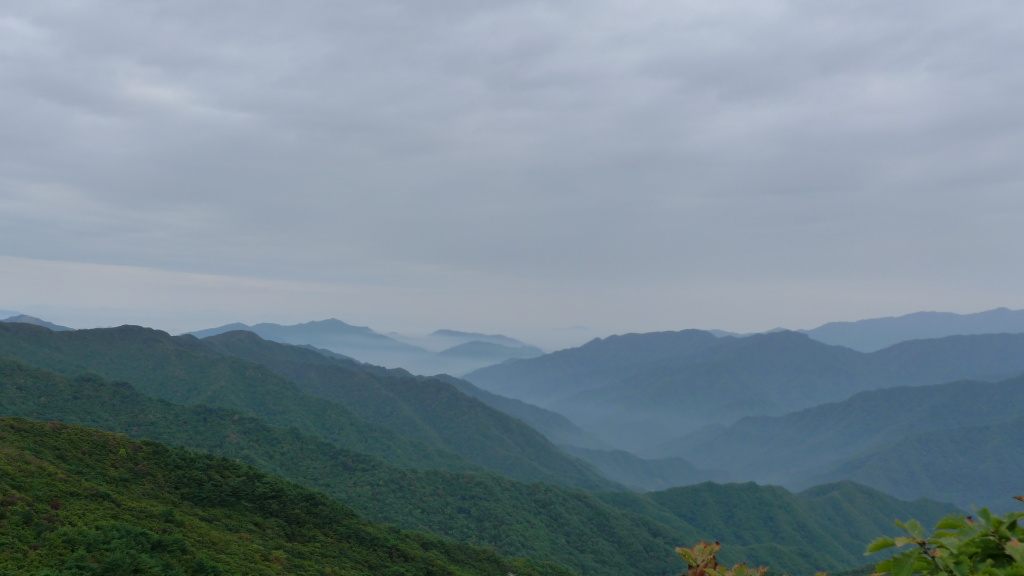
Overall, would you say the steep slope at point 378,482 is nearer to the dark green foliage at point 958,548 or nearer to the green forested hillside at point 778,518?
the green forested hillside at point 778,518

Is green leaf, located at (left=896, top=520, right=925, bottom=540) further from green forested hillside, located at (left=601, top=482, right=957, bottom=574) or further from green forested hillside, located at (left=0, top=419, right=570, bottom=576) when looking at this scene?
green forested hillside, located at (left=601, top=482, right=957, bottom=574)

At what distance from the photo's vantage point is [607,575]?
78.1 meters

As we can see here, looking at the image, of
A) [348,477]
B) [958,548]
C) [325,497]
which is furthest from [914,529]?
[348,477]

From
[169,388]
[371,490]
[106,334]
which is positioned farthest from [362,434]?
[106,334]

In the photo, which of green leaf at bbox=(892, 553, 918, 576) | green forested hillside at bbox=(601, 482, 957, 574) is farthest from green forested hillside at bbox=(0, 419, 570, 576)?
green forested hillside at bbox=(601, 482, 957, 574)

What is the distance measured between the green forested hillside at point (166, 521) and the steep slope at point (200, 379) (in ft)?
272

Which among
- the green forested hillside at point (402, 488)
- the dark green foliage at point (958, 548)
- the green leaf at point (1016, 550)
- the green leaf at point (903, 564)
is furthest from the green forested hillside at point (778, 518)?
the green leaf at point (1016, 550)

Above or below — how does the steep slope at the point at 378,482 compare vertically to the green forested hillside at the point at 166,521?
below

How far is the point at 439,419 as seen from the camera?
607ft

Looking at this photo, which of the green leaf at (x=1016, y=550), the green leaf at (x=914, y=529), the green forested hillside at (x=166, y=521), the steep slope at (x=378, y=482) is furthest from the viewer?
the steep slope at (x=378, y=482)

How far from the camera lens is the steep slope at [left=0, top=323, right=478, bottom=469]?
118 metres

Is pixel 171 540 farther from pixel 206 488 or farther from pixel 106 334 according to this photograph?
pixel 106 334

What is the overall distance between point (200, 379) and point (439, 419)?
249ft

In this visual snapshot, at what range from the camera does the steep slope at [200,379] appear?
118000 mm
